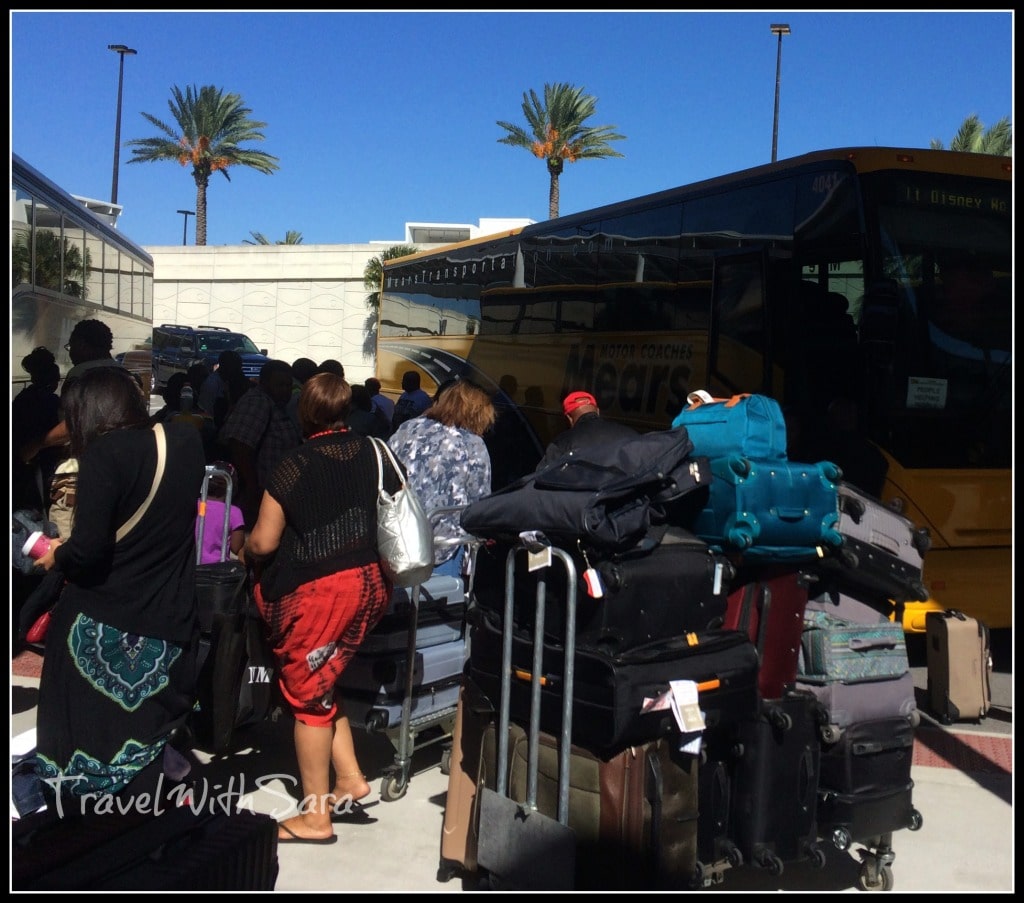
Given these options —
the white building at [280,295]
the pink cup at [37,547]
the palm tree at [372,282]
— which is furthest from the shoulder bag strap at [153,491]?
the white building at [280,295]

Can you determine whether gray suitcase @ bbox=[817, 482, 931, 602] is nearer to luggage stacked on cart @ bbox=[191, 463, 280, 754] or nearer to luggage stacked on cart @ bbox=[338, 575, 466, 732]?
luggage stacked on cart @ bbox=[338, 575, 466, 732]

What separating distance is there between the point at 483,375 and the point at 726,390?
6.21m

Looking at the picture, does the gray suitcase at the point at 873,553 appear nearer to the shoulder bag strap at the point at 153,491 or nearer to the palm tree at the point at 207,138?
the shoulder bag strap at the point at 153,491

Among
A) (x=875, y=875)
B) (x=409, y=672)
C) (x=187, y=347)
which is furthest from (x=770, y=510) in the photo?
(x=187, y=347)

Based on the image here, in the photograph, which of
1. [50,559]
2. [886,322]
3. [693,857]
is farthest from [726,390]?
[50,559]

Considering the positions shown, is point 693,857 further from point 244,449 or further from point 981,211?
point 981,211

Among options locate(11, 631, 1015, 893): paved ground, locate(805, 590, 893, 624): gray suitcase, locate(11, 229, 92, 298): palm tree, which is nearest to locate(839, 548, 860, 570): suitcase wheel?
locate(805, 590, 893, 624): gray suitcase

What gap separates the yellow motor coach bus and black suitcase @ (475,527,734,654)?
2.92 m

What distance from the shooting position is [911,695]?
422 cm

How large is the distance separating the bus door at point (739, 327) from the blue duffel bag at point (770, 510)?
5036 millimetres

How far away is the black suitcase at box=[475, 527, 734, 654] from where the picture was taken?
352 cm

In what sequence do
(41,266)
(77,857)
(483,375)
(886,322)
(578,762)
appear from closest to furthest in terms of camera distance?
(77,857)
(578,762)
(886,322)
(41,266)
(483,375)

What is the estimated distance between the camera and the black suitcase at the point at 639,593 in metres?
3.52

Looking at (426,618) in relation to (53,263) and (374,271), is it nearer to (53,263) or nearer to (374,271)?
(53,263)
